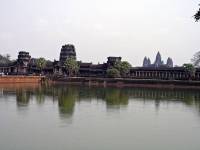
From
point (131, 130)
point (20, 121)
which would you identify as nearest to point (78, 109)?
point (20, 121)

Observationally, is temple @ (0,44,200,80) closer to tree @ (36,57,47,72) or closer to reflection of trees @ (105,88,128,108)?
tree @ (36,57,47,72)

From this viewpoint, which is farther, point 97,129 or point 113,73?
point 113,73

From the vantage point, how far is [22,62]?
330 feet

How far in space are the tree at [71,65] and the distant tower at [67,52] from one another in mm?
4153

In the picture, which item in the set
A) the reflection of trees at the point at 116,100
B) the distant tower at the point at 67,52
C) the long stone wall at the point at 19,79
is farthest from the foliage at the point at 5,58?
the reflection of trees at the point at 116,100

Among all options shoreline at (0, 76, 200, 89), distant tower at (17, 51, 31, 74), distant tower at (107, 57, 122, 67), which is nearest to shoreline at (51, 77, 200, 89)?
shoreline at (0, 76, 200, 89)

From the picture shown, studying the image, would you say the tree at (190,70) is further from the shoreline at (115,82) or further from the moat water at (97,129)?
the moat water at (97,129)

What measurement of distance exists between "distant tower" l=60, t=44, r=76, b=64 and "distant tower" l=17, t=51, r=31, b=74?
8.88m

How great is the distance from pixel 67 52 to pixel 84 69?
6062 mm

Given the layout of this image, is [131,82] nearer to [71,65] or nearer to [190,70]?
[190,70]

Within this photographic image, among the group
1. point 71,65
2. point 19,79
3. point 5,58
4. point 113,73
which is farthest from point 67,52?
point 5,58

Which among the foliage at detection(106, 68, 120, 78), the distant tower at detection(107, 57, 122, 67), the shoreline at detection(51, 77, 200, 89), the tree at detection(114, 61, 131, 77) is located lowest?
the shoreline at detection(51, 77, 200, 89)

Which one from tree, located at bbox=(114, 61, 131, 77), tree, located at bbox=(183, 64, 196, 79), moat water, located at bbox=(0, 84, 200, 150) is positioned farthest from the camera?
tree, located at bbox=(114, 61, 131, 77)

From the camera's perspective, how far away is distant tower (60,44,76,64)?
99.2 meters
